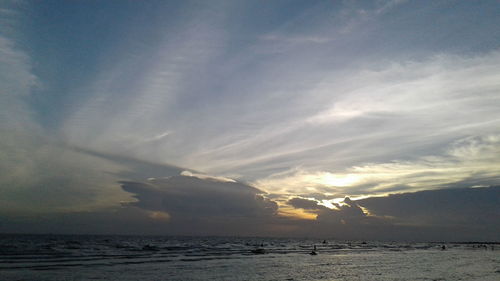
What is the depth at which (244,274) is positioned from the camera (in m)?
46.6

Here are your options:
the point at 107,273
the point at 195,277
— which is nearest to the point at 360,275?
the point at 195,277

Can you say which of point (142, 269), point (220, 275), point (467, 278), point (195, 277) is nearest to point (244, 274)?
point (220, 275)

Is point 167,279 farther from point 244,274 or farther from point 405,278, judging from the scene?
point 405,278

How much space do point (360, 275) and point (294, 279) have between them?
12068 mm

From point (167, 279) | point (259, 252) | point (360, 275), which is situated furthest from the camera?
point (259, 252)

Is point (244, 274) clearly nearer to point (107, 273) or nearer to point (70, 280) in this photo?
point (107, 273)

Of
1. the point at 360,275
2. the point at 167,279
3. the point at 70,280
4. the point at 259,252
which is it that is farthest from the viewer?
the point at 259,252

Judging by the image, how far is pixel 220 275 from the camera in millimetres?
45500

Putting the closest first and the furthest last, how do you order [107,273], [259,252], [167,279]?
[167,279]
[107,273]
[259,252]

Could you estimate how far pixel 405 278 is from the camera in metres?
45.2

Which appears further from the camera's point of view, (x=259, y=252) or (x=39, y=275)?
(x=259, y=252)

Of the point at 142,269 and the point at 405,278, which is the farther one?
the point at 142,269

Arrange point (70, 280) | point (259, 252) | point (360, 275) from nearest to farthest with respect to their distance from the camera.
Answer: point (70, 280)
point (360, 275)
point (259, 252)

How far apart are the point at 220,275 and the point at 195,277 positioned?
4027 millimetres
